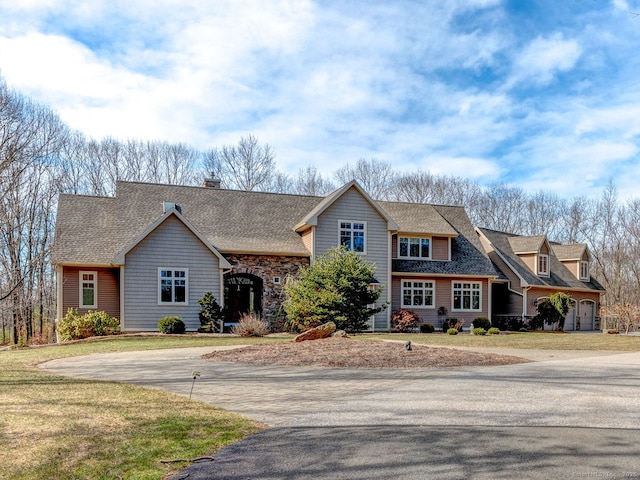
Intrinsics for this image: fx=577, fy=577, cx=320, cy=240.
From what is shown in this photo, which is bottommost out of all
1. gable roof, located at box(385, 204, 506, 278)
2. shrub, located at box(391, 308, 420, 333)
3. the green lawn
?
shrub, located at box(391, 308, 420, 333)

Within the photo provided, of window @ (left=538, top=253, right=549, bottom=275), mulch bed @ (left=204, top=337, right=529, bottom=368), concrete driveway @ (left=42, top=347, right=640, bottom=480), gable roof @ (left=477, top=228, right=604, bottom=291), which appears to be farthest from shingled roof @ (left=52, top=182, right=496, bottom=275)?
concrete driveway @ (left=42, top=347, right=640, bottom=480)

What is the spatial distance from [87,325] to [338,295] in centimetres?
973

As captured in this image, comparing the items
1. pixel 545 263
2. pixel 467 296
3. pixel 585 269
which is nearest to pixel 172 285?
pixel 467 296

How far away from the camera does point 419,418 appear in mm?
6984

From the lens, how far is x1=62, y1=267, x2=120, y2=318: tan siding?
24000 millimetres

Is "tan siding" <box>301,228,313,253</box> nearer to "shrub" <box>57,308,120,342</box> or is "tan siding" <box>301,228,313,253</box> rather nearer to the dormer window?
"shrub" <box>57,308,120,342</box>

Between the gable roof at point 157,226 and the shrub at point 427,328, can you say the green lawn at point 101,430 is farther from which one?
the shrub at point 427,328

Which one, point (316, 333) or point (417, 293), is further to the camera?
point (417, 293)

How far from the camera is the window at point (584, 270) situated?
38706mm

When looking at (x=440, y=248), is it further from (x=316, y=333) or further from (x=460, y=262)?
(x=316, y=333)

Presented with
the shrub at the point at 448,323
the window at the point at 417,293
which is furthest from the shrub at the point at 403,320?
the shrub at the point at 448,323

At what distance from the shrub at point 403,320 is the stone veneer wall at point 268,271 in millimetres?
5499

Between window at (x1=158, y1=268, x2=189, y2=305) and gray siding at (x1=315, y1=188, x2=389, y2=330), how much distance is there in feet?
21.2

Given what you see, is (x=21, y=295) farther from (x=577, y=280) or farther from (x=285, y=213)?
(x=577, y=280)
